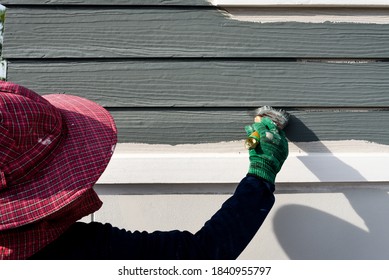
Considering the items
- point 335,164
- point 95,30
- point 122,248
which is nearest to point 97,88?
point 95,30

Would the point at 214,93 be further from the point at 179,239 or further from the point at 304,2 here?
the point at 179,239

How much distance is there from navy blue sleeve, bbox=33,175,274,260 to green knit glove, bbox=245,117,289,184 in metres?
0.07

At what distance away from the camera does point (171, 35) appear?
151 centimetres

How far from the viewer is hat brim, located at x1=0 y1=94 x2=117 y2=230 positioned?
0.85 meters

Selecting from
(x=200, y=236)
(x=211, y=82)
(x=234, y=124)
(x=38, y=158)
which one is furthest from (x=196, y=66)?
(x=38, y=158)

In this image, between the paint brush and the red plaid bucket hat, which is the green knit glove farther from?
the red plaid bucket hat

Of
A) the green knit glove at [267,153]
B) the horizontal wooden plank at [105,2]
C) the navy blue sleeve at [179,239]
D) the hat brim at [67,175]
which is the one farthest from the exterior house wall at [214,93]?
the hat brim at [67,175]

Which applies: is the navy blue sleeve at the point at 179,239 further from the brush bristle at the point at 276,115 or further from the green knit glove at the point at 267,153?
the brush bristle at the point at 276,115

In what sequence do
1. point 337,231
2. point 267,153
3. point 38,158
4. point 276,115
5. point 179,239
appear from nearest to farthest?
point 38,158
point 179,239
point 267,153
point 276,115
point 337,231

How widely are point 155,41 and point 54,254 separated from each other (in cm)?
86

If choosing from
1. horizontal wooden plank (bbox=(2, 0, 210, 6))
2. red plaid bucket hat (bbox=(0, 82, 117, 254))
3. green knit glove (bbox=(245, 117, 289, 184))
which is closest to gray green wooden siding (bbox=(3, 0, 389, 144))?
horizontal wooden plank (bbox=(2, 0, 210, 6))

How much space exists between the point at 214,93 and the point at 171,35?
27 centimetres

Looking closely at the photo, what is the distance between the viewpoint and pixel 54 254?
3.19 feet

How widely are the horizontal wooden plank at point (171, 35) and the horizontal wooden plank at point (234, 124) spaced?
8.7 inches
